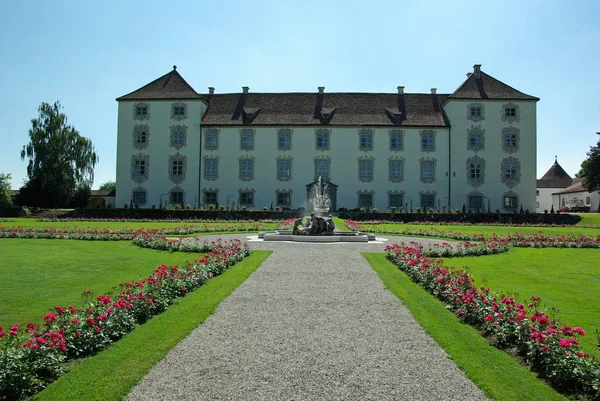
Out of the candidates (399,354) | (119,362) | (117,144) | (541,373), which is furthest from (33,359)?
(117,144)

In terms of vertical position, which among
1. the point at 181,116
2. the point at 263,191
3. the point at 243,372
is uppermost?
the point at 181,116

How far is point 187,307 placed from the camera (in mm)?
7590

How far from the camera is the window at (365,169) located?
4103cm

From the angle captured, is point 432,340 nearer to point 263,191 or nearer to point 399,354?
point 399,354

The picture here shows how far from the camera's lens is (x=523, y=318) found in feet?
18.8

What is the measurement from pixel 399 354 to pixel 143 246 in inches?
481

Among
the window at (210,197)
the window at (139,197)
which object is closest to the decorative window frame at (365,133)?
the window at (210,197)

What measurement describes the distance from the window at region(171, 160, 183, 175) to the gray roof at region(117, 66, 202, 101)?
571 centimetres

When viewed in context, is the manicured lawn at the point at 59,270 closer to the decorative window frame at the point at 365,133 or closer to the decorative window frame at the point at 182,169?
the decorative window frame at the point at 182,169

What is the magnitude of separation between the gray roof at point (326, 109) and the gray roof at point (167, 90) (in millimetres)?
2508

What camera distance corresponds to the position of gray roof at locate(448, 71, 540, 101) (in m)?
40.6

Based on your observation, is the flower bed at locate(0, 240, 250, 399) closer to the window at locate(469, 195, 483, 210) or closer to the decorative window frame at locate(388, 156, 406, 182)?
the decorative window frame at locate(388, 156, 406, 182)

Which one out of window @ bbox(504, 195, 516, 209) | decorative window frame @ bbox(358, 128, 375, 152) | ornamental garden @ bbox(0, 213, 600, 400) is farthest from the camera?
decorative window frame @ bbox(358, 128, 375, 152)

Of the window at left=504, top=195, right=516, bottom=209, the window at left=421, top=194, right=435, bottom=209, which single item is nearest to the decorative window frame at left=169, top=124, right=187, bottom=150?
the window at left=421, top=194, right=435, bottom=209
